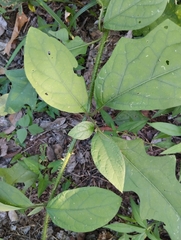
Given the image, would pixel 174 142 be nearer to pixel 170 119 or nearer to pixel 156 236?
pixel 170 119

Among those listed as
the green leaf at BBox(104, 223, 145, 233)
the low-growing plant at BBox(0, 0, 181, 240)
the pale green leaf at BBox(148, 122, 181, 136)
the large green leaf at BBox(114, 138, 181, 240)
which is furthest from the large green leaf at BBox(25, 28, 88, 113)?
the green leaf at BBox(104, 223, 145, 233)

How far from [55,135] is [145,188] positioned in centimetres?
130

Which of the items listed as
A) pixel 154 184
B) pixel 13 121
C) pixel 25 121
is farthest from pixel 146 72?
pixel 13 121

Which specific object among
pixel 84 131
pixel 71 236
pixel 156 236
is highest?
pixel 84 131

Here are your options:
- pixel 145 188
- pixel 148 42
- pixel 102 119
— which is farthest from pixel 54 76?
pixel 102 119

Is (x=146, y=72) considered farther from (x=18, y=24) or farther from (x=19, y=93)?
(x=18, y=24)

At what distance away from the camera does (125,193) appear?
8.59 feet

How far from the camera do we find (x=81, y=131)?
156 cm

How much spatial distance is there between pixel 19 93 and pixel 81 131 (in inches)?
24.9

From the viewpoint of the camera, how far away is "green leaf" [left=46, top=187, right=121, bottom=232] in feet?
5.02

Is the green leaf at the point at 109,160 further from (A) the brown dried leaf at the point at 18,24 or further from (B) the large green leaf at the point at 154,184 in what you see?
(A) the brown dried leaf at the point at 18,24

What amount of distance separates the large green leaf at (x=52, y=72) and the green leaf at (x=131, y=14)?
1.46ft

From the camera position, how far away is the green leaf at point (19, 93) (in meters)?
2.00

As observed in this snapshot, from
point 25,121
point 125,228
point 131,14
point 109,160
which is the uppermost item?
point 131,14
